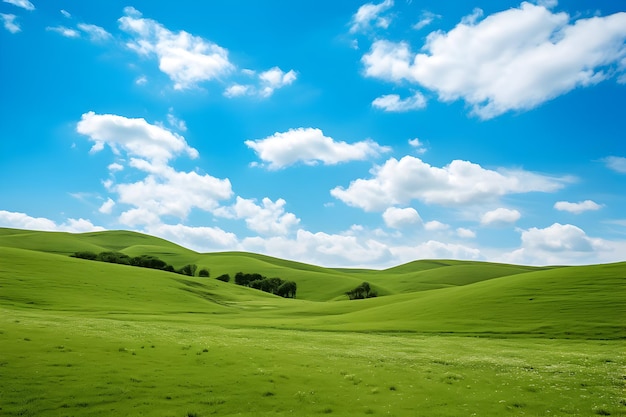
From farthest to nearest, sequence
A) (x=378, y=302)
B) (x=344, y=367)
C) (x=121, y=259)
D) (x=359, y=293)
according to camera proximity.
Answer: (x=359, y=293), (x=121, y=259), (x=378, y=302), (x=344, y=367)

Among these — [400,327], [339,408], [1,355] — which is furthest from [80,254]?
[339,408]

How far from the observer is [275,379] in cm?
2117

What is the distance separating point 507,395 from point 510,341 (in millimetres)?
23594

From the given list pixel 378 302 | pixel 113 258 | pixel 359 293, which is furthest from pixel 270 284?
pixel 378 302

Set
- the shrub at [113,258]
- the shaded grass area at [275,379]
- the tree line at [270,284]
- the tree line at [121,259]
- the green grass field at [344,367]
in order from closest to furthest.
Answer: the shaded grass area at [275,379] < the green grass field at [344,367] < the shrub at [113,258] < the tree line at [121,259] < the tree line at [270,284]

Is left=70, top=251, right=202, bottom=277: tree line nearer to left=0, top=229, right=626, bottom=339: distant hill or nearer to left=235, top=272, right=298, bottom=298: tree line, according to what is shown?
left=235, top=272, right=298, bottom=298: tree line

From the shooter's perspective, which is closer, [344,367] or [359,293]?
[344,367]

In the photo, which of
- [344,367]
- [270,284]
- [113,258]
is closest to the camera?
[344,367]

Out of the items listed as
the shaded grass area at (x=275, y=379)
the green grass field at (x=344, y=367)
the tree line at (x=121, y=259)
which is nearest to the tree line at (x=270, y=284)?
the tree line at (x=121, y=259)

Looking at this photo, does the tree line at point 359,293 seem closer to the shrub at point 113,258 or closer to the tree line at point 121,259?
the tree line at point 121,259

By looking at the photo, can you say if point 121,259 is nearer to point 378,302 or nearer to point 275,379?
point 378,302

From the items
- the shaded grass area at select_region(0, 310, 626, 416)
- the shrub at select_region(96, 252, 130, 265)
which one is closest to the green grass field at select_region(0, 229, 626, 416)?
the shaded grass area at select_region(0, 310, 626, 416)

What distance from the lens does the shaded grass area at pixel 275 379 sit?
56.3ft

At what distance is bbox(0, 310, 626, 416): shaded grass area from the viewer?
1716 centimetres
